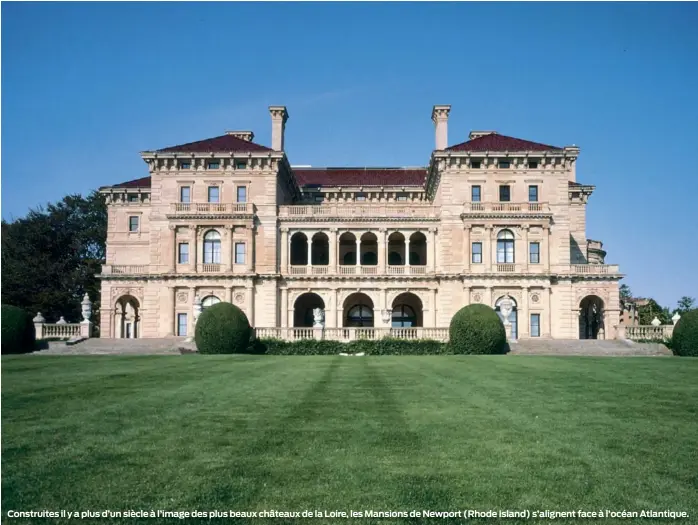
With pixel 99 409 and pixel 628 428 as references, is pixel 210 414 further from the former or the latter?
pixel 628 428

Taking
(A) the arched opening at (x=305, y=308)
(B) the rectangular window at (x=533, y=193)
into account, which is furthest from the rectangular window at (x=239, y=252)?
(B) the rectangular window at (x=533, y=193)

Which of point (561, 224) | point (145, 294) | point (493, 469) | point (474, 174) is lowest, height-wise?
point (493, 469)

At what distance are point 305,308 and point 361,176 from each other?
48.2ft

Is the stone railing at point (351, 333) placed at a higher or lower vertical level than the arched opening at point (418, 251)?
lower

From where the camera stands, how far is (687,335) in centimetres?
3488

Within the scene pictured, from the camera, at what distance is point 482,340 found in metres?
37.4

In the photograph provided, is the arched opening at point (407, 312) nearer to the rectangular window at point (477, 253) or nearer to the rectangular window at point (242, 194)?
the rectangular window at point (477, 253)

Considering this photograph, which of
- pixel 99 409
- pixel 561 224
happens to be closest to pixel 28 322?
pixel 99 409

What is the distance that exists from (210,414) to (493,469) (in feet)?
19.2

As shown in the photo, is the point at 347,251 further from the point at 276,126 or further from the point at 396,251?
the point at 276,126

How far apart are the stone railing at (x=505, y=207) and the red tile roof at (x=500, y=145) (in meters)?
4.20

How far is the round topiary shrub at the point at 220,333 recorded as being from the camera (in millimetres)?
36188

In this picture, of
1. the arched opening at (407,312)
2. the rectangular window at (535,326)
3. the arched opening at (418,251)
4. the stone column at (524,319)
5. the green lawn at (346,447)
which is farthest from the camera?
the arched opening at (418,251)

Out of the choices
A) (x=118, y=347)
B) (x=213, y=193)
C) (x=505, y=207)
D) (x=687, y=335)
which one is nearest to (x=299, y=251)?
(x=213, y=193)
